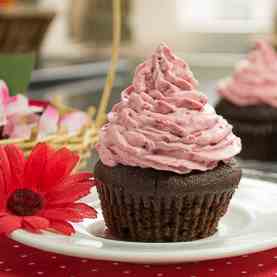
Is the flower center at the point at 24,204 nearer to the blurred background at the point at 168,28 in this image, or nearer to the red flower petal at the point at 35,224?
the red flower petal at the point at 35,224

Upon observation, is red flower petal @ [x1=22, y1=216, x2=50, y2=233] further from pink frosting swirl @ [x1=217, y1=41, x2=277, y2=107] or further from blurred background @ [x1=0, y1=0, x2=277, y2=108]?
blurred background @ [x1=0, y1=0, x2=277, y2=108]

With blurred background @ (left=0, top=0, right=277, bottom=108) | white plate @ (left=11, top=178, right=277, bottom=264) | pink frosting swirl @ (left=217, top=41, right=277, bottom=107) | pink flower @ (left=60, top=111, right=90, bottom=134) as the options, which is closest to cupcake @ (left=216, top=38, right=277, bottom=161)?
pink frosting swirl @ (left=217, top=41, right=277, bottom=107)

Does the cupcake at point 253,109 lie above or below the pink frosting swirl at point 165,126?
below

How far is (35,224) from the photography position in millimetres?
837

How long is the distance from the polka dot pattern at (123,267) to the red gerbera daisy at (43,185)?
0.16 ft

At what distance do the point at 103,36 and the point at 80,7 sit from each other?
29 cm

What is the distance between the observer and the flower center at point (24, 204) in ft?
2.86

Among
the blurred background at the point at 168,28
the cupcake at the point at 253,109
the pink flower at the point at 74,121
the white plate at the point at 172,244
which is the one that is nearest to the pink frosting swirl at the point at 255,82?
the cupcake at the point at 253,109

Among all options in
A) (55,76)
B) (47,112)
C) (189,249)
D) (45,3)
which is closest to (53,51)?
(45,3)

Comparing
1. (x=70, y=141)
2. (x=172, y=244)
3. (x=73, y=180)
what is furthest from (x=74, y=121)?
(x=172, y=244)

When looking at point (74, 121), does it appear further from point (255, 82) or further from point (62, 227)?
point (255, 82)

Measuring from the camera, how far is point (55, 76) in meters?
2.90

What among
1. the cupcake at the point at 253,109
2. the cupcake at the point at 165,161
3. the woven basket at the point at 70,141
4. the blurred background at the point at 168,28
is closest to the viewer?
the cupcake at the point at 165,161

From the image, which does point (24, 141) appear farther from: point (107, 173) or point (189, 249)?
point (189, 249)
